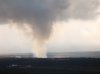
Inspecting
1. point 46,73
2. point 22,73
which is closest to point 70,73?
point 46,73

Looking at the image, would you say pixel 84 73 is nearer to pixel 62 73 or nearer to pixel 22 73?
pixel 62 73

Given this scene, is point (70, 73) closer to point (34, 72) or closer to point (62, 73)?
point (62, 73)

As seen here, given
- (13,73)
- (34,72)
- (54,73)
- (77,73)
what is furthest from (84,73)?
(13,73)

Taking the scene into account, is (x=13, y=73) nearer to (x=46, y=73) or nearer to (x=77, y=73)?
(x=46, y=73)

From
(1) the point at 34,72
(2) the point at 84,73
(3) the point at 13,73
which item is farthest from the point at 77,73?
(3) the point at 13,73

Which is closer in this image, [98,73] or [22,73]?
[98,73]

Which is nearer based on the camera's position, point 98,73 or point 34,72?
point 98,73

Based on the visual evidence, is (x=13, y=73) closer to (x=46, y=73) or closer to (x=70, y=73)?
(x=46, y=73)
